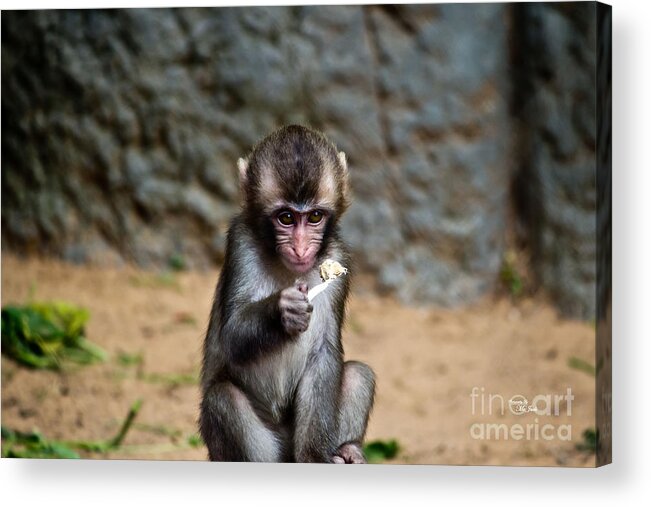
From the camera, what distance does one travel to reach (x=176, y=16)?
26.7 ft

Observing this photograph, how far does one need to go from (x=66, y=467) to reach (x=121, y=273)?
7.66 feet

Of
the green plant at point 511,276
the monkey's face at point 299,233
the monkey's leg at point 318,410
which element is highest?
the green plant at point 511,276

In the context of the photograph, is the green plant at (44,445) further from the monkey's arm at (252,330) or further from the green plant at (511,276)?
the green plant at (511,276)

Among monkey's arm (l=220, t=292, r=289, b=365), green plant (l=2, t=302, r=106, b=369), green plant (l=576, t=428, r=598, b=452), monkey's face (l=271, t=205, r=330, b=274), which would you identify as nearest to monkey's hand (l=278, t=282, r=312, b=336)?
monkey's arm (l=220, t=292, r=289, b=365)

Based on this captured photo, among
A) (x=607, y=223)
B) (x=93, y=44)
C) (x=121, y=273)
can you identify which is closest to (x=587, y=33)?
(x=607, y=223)

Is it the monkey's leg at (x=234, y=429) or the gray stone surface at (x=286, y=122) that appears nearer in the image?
the monkey's leg at (x=234, y=429)

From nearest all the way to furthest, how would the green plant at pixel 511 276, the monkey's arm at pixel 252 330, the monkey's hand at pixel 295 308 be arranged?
A: the monkey's hand at pixel 295 308 < the monkey's arm at pixel 252 330 < the green plant at pixel 511 276

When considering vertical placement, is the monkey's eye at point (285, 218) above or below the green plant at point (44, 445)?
above

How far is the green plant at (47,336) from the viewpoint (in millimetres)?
7402

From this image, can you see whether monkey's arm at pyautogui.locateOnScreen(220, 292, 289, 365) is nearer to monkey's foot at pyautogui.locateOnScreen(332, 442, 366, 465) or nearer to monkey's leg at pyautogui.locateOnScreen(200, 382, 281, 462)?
monkey's leg at pyautogui.locateOnScreen(200, 382, 281, 462)

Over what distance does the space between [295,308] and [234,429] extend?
771 millimetres

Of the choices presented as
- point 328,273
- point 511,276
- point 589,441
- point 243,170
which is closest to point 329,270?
point 328,273

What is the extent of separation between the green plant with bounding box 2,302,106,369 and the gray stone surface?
2.37 feet

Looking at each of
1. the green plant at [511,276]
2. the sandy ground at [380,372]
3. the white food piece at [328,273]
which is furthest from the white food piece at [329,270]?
the green plant at [511,276]
